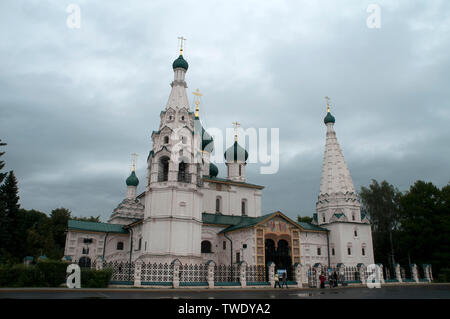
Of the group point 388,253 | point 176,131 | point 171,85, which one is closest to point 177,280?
point 176,131

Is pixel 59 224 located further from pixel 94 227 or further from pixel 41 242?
pixel 94 227

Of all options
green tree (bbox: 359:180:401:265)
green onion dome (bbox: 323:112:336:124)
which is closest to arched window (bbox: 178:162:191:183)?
green onion dome (bbox: 323:112:336:124)

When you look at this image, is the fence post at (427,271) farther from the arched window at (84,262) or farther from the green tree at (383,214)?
the arched window at (84,262)

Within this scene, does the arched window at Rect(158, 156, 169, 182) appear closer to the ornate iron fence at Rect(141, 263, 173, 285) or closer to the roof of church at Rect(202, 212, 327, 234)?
the roof of church at Rect(202, 212, 327, 234)

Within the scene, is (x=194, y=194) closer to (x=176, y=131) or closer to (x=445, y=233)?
(x=176, y=131)

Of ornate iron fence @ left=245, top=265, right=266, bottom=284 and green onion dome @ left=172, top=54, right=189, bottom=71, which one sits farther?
green onion dome @ left=172, top=54, right=189, bottom=71

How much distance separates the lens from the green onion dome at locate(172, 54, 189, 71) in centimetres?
3169

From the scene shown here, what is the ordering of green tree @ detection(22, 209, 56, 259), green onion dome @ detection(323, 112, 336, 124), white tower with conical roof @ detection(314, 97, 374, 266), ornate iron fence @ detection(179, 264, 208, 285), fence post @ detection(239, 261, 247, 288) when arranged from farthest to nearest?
green tree @ detection(22, 209, 56, 259) < green onion dome @ detection(323, 112, 336, 124) < white tower with conical roof @ detection(314, 97, 374, 266) < ornate iron fence @ detection(179, 264, 208, 285) < fence post @ detection(239, 261, 247, 288)

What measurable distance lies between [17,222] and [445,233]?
46.5m

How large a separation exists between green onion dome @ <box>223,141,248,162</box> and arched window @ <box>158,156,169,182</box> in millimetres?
11789

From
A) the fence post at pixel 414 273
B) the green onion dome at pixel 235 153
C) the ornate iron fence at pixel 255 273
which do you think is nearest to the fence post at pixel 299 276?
the ornate iron fence at pixel 255 273

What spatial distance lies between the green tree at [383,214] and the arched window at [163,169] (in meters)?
28.8

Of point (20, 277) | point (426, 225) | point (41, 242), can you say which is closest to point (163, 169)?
point (20, 277)

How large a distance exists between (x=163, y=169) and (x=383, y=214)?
30.0 metres
